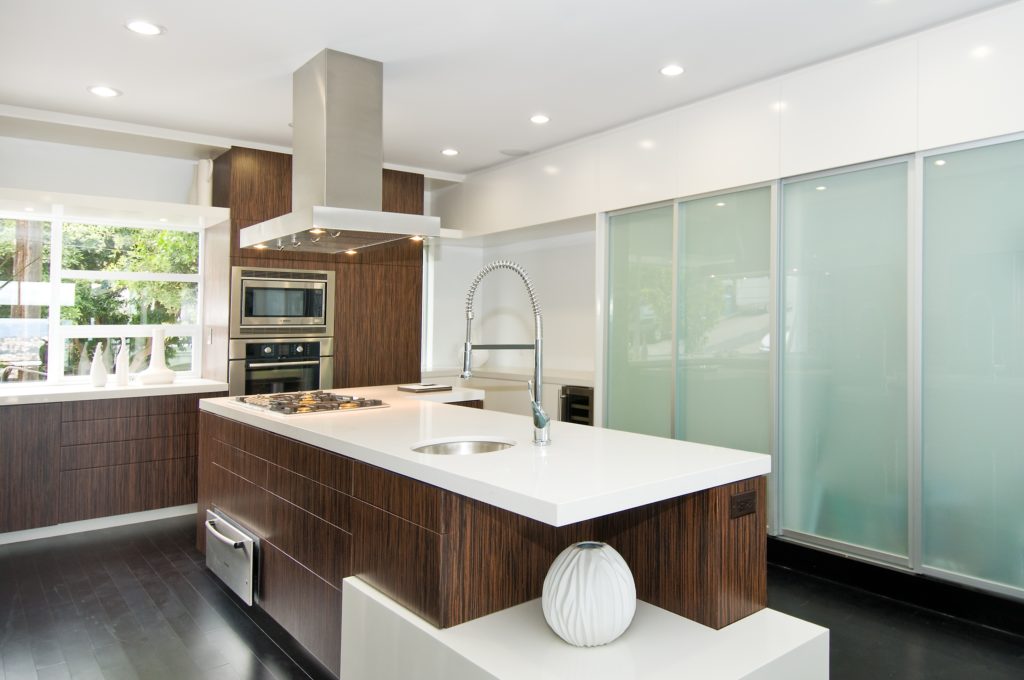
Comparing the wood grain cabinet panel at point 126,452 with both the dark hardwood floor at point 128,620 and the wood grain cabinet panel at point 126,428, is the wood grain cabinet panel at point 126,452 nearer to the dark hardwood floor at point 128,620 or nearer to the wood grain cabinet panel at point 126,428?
the wood grain cabinet panel at point 126,428

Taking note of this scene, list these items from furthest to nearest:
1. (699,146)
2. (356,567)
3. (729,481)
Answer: (699,146), (356,567), (729,481)

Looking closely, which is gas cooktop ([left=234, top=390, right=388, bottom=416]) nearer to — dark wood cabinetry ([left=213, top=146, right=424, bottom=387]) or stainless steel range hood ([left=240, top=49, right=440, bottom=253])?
stainless steel range hood ([left=240, top=49, right=440, bottom=253])

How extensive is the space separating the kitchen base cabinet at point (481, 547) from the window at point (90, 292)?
303 cm

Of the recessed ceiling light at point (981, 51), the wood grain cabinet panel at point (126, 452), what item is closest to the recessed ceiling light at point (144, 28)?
the wood grain cabinet panel at point (126, 452)

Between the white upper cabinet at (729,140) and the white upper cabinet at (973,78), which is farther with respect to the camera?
the white upper cabinet at (729,140)

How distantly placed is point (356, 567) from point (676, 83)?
2831 mm

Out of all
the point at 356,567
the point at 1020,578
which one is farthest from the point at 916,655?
the point at 356,567

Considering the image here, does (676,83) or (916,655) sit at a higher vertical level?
(676,83)

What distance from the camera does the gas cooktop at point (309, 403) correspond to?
9.57 ft

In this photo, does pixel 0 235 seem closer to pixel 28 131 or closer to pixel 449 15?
pixel 28 131

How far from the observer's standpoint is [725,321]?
3607mm

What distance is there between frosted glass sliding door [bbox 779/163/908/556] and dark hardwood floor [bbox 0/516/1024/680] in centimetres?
38

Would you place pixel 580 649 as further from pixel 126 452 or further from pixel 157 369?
pixel 157 369

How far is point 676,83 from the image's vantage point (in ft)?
11.4
